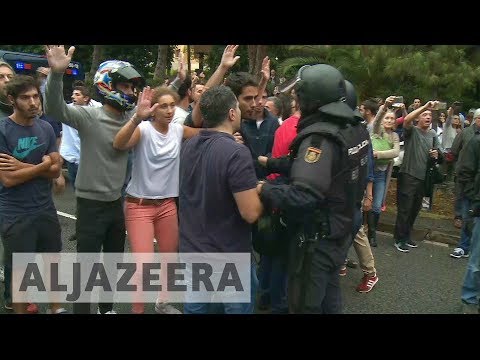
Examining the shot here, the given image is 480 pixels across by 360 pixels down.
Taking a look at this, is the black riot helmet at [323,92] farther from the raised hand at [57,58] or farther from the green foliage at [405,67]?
the green foliage at [405,67]

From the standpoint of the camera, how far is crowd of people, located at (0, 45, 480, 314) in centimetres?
274

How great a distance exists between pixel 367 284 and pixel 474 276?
1.05 metres

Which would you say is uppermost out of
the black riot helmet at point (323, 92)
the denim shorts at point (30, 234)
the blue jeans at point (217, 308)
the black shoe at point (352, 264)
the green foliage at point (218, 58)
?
the green foliage at point (218, 58)

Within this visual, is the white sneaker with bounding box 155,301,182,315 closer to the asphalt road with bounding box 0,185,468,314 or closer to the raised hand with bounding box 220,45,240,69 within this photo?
the asphalt road with bounding box 0,185,468,314

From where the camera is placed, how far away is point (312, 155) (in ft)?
8.82

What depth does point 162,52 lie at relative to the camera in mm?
18156

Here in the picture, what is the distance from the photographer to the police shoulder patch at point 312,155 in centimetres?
268

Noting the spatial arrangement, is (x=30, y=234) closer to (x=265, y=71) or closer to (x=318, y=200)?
(x=318, y=200)

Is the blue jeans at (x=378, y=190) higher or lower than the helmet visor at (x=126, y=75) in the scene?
lower

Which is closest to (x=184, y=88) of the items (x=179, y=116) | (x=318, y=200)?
(x=179, y=116)

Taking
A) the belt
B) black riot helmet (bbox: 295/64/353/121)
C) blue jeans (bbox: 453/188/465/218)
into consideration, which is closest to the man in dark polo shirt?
black riot helmet (bbox: 295/64/353/121)

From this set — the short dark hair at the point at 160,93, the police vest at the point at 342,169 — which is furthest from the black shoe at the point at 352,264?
the short dark hair at the point at 160,93

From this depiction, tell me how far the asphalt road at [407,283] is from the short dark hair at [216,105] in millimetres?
1991

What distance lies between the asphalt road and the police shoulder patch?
2130mm
